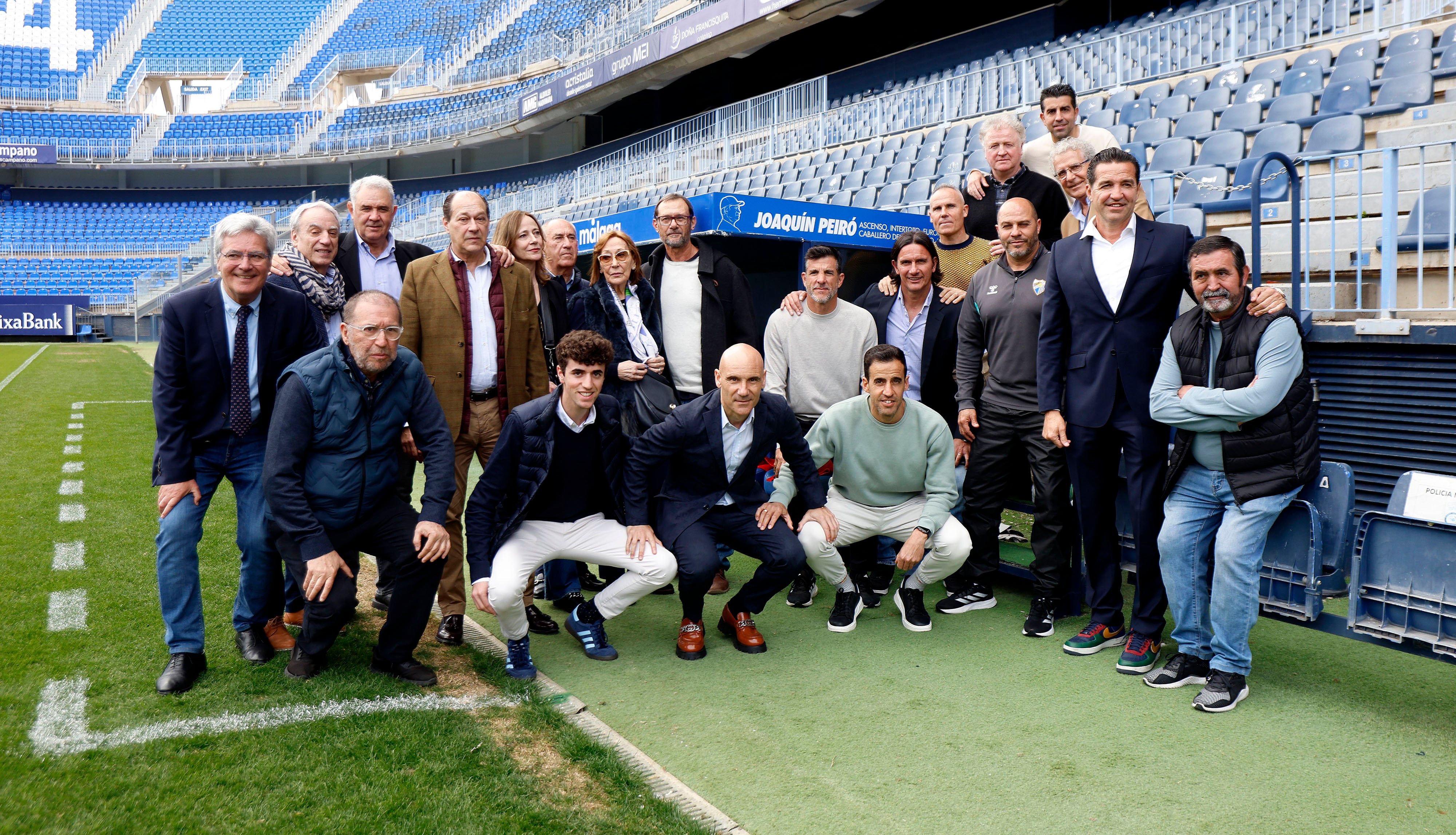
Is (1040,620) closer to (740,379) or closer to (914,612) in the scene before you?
(914,612)

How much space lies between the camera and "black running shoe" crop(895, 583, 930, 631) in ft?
14.0

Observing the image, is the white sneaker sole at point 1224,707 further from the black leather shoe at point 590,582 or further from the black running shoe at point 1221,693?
the black leather shoe at point 590,582

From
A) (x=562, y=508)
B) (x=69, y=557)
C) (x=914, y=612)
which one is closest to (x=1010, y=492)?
(x=914, y=612)

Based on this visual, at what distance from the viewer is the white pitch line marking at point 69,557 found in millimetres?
4961

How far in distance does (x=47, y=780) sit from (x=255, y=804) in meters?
0.67

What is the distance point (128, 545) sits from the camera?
547 centimetres

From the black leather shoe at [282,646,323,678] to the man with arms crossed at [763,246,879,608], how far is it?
222 cm

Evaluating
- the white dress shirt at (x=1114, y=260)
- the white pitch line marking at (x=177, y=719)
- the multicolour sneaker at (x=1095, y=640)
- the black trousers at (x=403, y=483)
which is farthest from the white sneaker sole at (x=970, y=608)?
the black trousers at (x=403, y=483)

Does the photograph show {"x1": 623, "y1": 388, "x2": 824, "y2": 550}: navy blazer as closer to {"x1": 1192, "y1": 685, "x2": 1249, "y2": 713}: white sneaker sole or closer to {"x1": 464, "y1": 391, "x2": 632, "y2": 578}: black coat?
{"x1": 464, "y1": 391, "x2": 632, "y2": 578}: black coat

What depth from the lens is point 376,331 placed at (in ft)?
11.3

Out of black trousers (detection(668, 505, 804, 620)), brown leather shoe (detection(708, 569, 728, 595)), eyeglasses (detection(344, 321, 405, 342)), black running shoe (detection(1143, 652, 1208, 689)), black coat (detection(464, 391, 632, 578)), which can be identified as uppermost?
eyeglasses (detection(344, 321, 405, 342))

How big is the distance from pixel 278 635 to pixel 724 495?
1.99 meters

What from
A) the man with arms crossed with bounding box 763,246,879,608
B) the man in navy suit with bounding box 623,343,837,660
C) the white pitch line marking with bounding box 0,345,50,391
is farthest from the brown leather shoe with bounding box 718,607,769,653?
the white pitch line marking with bounding box 0,345,50,391

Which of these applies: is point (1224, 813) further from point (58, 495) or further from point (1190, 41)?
point (1190, 41)
